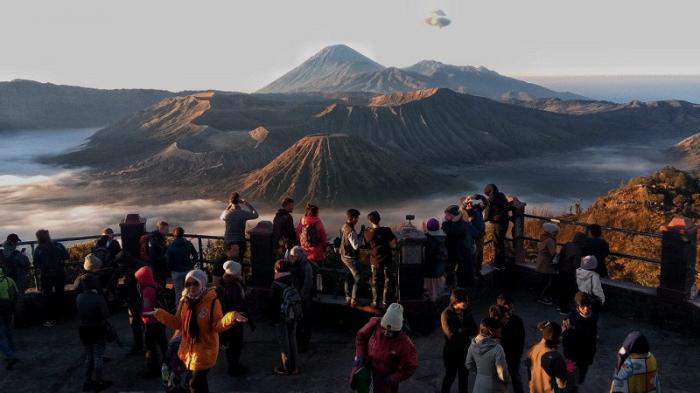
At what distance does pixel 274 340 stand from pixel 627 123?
192 meters

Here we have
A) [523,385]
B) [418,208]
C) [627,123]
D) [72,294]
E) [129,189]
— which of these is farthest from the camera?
[627,123]

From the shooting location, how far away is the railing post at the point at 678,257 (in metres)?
8.55

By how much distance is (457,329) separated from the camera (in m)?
6.29

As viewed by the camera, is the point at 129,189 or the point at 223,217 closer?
the point at 223,217

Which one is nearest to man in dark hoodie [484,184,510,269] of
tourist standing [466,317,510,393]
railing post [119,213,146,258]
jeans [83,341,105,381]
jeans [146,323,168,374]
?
tourist standing [466,317,510,393]

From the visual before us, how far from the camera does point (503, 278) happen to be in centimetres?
1077

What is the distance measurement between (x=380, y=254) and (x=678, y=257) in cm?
391

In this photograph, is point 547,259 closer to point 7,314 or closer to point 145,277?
point 145,277

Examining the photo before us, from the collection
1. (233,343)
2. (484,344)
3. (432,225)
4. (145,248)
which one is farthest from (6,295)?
(484,344)

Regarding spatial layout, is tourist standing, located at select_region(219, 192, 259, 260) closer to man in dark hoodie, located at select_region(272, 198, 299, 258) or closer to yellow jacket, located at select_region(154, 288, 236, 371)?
man in dark hoodie, located at select_region(272, 198, 299, 258)

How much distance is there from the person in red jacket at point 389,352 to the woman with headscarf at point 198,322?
1089mm

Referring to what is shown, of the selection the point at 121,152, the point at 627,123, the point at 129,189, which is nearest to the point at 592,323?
the point at 129,189

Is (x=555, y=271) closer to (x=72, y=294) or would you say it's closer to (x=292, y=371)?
(x=292, y=371)

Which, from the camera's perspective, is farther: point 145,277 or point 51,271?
point 51,271
